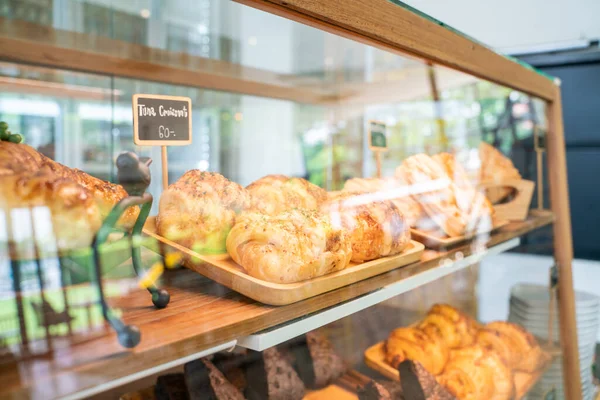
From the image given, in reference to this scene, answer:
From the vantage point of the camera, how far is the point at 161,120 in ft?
2.82

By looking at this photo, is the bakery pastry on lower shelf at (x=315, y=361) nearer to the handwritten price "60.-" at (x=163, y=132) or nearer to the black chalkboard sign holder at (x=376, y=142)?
the black chalkboard sign holder at (x=376, y=142)

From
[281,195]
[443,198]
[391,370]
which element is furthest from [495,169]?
[281,195]

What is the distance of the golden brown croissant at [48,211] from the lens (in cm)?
52

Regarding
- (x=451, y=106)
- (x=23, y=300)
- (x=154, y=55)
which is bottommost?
(x=23, y=300)

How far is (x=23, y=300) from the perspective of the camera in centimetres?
54

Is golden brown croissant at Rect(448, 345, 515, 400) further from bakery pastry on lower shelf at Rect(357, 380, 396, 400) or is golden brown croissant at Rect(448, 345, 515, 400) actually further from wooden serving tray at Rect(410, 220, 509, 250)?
wooden serving tray at Rect(410, 220, 509, 250)

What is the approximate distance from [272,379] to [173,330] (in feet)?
2.07

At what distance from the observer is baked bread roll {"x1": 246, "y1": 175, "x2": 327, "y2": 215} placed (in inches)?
39.6

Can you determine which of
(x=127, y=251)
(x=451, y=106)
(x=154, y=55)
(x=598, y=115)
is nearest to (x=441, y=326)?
(x=451, y=106)

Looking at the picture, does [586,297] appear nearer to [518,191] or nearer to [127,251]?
[518,191]

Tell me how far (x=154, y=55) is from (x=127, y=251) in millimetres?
1348

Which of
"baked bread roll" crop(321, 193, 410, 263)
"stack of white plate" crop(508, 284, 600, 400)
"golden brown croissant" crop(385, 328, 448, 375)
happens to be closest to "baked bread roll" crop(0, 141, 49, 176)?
"baked bread roll" crop(321, 193, 410, 263)

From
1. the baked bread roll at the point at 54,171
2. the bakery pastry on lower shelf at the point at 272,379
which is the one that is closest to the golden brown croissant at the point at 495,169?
the bakery pastry on lower shelf at the point at 272,379

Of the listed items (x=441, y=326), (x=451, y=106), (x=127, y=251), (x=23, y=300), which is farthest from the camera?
(x=451, y=106)
